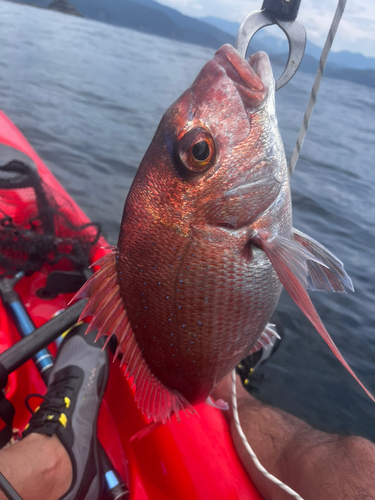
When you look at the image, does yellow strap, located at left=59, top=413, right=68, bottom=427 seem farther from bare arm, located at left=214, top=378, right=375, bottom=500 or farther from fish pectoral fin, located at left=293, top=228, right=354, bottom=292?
fish pectoral fin, located at left=293, top=228, right=354, bottom=292

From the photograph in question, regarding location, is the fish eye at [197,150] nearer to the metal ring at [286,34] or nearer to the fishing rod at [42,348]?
the metal ring at [286,34]

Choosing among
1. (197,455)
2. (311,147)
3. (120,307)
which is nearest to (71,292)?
(197,455)

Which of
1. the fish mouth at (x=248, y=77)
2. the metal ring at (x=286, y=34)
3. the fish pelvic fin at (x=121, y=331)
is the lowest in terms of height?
the fish pelvic fin at (x=121, y=331)

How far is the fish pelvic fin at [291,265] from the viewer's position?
0.93 meters

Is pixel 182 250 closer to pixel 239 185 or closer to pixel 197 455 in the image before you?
pixel 239 185

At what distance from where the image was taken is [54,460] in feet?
5.90

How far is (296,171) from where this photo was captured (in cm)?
836

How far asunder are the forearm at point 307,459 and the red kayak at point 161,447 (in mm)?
115

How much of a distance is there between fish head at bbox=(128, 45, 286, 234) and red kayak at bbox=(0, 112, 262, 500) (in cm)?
115

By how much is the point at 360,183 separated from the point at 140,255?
8.81 m

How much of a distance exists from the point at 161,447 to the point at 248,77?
1.88 meters

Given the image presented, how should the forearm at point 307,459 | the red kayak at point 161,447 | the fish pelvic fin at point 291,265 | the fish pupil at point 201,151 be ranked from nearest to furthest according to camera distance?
the fish pelvic fin at point 291,265
the fish pupil at point 201,151
the forearm at point 307,459
the red kayak at point 161,447

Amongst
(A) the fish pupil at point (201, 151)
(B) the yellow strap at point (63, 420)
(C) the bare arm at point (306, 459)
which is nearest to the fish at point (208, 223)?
(A) the fish pupil at point (201, 151)

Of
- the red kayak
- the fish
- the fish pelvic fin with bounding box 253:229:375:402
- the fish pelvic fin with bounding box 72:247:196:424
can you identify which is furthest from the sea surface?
the fish pelvic fin with bounding box 253:229:375:402
